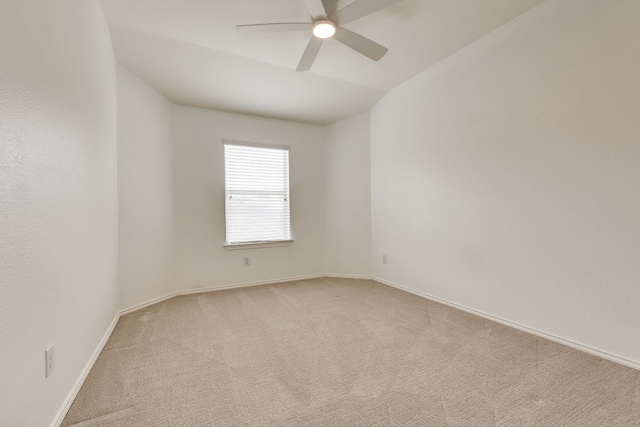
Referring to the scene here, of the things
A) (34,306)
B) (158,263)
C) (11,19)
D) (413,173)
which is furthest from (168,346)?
(413,173)

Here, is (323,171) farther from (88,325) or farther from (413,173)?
(88,325)

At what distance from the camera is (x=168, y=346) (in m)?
2.14

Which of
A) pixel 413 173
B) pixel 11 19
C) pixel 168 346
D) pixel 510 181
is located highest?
pixel 11 19

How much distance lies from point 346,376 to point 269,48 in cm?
274

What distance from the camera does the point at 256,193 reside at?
4004 mm

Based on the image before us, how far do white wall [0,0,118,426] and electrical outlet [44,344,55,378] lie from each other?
28 mm

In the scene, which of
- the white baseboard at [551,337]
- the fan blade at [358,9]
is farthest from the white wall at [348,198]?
the fan blade at [358,9]

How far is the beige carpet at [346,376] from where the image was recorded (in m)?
1.38

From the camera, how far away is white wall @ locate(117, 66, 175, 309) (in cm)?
279

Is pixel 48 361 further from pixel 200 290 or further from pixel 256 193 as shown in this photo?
pixel 256 193

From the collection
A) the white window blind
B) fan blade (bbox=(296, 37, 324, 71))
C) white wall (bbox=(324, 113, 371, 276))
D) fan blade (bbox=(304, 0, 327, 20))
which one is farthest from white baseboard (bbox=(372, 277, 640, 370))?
fan blade (bbox=(304, 0, 327, 20))

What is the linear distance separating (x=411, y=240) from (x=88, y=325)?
10.3 ft

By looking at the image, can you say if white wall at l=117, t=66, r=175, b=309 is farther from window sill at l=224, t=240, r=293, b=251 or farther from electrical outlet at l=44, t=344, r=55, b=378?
electrical outlet at l=44, t=344, r=55, b=378

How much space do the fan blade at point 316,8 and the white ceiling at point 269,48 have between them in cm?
25
